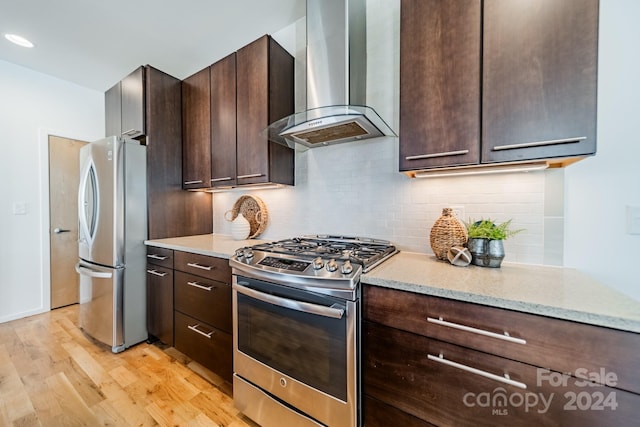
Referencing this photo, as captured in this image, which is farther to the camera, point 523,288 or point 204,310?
Result: point 204,310

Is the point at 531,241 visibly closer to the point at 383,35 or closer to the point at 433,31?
the point at 433,31

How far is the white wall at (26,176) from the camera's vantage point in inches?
101

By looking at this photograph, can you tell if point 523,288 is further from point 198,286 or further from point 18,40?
point 18,40

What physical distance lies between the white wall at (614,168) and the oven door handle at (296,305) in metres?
1.16

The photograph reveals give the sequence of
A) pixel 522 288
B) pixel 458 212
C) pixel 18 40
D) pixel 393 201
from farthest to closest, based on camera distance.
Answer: pixel 18 40, pixel 393 201, pixel 458 212, pixel 522 288

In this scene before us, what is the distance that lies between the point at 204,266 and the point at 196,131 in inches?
52.6

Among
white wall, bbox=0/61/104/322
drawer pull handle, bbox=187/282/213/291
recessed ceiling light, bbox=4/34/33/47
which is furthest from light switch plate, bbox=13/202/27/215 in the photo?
drawer pull handle, bbox=187/282/213/291

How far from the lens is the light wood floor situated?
4.63 feet

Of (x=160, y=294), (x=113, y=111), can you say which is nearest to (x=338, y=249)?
(x=160, y=294)

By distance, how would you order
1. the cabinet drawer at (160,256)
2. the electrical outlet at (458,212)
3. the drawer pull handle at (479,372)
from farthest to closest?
the cabinet drawer at (160,256), the electrical outlet at (458,212), the drawer pull handle at (479,372)

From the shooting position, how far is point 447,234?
127 cm

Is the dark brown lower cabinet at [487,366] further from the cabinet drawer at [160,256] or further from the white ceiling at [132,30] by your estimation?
the white ceiling at [132,30]

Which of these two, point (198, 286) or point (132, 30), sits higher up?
point (132, 30)

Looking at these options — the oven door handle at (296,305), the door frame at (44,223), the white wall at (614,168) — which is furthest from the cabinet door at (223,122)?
the door frame at (44,223)
